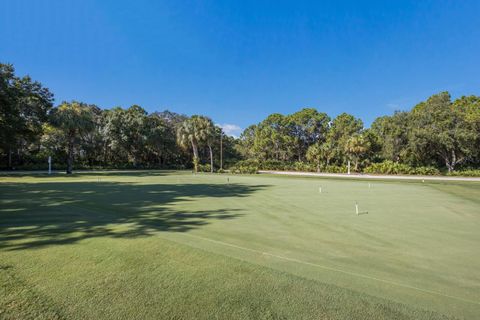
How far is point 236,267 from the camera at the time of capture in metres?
4.48

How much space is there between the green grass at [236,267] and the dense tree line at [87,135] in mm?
26279

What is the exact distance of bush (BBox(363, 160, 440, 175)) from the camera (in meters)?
35.3

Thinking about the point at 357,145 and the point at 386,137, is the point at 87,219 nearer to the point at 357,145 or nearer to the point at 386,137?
the point at 357,145

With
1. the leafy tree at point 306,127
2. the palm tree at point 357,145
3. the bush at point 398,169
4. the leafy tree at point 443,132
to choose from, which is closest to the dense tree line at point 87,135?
the leafy tree at point 306,127

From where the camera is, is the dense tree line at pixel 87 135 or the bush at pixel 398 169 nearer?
the dense tree line at pixel 87 135

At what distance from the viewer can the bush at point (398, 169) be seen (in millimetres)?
35312

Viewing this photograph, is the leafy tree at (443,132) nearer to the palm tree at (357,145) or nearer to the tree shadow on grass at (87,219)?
the palm tree at (357,145)

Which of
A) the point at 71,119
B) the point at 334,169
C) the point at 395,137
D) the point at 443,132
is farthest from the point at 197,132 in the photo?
the point at 443,132

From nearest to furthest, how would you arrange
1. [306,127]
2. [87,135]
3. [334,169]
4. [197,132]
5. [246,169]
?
[197,132], [334,169], [246,169], [87,135], [306,127]

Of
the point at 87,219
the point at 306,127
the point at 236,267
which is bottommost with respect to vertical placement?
the point at 236,267

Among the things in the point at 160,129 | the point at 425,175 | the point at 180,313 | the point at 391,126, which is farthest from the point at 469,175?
the point at 160,129

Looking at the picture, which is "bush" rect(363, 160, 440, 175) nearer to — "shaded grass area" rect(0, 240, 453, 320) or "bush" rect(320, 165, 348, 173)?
"bush" rect(320, 165, 348, 173)

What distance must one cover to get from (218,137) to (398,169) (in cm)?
2845

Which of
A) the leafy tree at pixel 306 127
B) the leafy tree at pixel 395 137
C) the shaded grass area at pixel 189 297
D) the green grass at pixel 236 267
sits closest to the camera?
the shaded grass area at pixel 189 297
